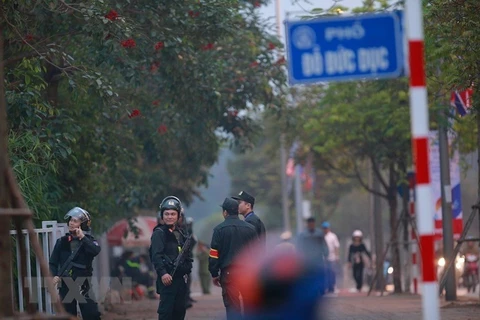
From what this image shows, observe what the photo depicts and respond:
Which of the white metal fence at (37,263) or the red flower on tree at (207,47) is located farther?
the red flower on tree at (207,47)

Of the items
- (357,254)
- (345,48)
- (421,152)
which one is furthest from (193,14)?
(357,254)

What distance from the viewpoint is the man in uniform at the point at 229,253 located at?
1348 cm

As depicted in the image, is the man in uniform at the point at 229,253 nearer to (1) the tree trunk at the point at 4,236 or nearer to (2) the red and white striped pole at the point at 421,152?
(1) the tree trunk at the point at 4,236

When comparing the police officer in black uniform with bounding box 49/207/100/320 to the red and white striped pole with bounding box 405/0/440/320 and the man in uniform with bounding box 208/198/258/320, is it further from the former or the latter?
the red and white striped pole with bounding box 405/0/440/320

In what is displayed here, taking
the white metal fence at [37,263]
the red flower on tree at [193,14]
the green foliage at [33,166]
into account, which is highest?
the red flower on tree at [193,14]

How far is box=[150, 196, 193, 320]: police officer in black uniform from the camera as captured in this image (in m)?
12.8

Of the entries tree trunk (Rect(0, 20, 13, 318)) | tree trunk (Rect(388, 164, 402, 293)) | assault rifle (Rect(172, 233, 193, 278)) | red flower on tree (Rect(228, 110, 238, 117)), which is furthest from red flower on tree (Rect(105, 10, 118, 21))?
Answer: tree trunk (Rect(388, 164, 402, 293))

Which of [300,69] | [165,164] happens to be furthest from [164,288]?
[165,164]

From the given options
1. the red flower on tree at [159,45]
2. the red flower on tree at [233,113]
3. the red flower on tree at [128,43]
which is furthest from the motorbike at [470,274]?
the red flower on tree at [128,43]

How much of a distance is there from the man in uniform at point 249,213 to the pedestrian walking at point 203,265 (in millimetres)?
17854

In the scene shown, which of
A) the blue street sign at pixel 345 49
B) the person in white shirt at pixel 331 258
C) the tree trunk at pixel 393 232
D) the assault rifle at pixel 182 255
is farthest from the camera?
the person in white shirt at pixel 331 258

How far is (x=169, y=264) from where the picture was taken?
12945mm

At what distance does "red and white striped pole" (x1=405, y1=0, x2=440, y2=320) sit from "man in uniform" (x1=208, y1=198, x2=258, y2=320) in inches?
226

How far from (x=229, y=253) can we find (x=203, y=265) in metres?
21.6
